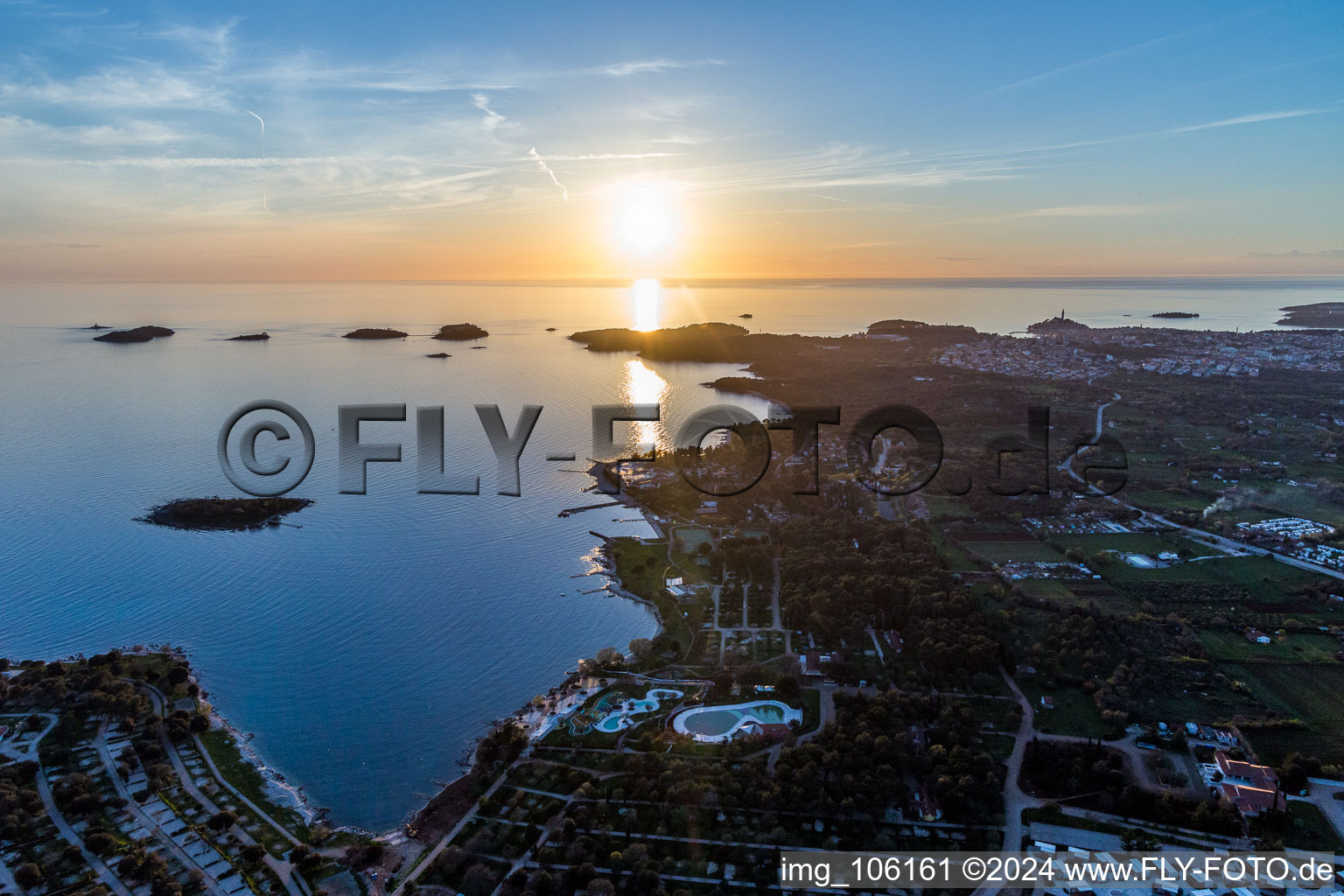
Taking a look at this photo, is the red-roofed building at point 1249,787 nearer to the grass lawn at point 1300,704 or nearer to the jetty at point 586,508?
the grass lawn at point 1300,704

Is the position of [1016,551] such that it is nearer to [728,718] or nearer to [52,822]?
[728,718]

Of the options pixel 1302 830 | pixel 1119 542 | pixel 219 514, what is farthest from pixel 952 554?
pixel 219 514

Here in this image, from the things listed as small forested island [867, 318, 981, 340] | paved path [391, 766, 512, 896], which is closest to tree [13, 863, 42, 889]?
paved path [391, 766, 512, 896]

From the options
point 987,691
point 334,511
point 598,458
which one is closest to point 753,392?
point 598,458

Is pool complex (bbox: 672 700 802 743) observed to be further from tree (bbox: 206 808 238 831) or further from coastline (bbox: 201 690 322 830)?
tree (bbox: 206 808 238 831)

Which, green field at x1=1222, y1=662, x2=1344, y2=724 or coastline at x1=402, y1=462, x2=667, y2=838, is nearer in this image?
coastline at x1=402, y1=462, x2=667, y2=838
